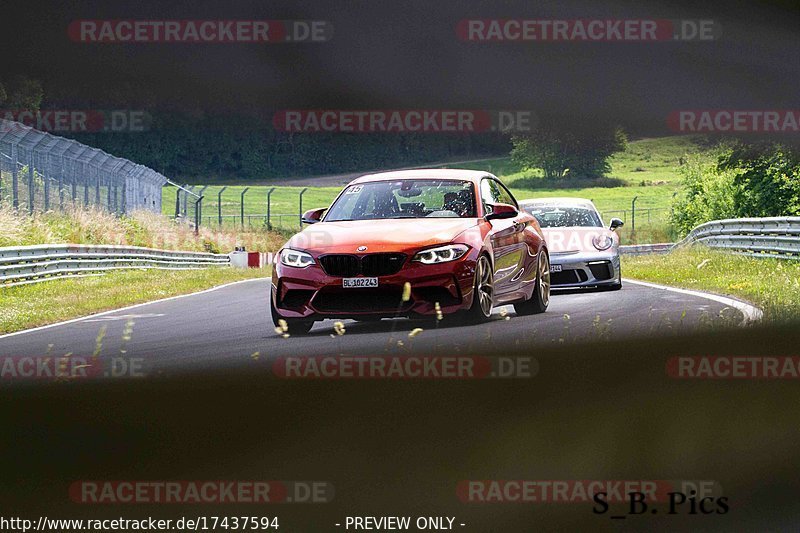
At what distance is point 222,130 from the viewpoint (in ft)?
32.8

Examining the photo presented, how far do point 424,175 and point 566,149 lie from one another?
6.28ft

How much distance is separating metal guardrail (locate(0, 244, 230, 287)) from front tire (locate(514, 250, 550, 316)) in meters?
7.08

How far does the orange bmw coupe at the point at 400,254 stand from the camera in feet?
25.7

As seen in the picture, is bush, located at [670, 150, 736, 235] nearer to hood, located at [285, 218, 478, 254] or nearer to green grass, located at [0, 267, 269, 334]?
hood, located at [285, 218, 478, 254]

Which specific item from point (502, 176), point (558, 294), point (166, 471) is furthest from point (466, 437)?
point (558, 294)

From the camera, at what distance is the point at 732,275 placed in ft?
42.5

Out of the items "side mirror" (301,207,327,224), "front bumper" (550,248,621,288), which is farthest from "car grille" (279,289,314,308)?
"front bumper" (550,248,621,288)

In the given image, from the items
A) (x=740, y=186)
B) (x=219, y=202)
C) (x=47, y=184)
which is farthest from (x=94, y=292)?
(x=740, y=186)

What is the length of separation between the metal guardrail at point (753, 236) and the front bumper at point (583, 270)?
1062 mm

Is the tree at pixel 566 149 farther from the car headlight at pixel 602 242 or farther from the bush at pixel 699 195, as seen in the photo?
the car headlight at pixel 602 242

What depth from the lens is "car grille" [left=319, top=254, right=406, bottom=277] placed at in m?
7.82

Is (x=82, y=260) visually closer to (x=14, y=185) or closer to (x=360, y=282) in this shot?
(x=14, y=185)

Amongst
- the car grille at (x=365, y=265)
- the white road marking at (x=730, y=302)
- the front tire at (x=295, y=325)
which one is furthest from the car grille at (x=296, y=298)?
the white road marking at (x=730, y=302)

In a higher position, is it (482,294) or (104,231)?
(104,231)
